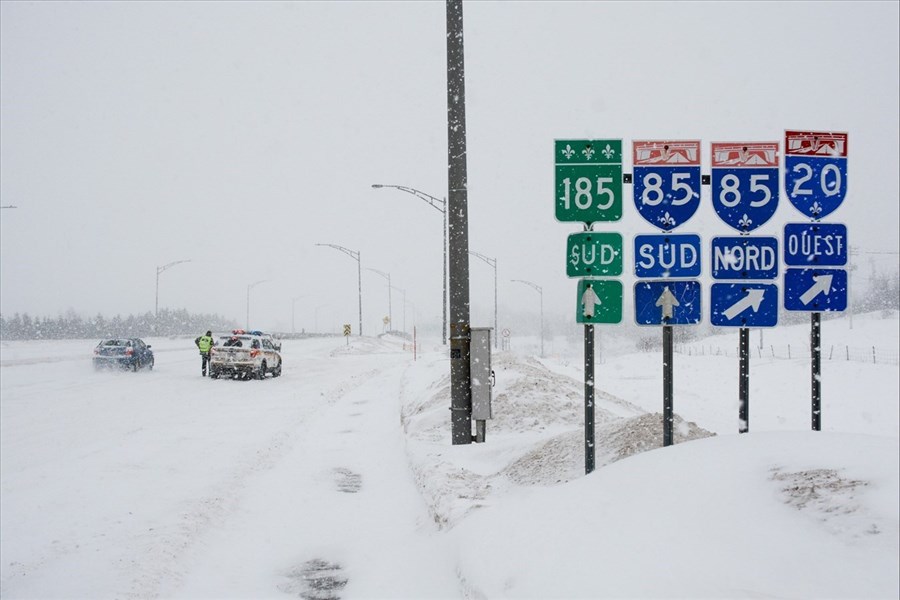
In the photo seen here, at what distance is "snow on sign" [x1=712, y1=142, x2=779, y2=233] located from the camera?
659 cm

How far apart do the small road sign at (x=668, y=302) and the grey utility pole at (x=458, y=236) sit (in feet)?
11.3

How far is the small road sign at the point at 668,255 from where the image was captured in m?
6.52

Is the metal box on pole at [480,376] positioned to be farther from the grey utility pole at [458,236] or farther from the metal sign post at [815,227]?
the metal sign post at [815,227]

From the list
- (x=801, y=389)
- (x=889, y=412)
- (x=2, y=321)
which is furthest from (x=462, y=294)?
(x=2, y=321)

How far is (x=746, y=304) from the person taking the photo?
6.53 metres

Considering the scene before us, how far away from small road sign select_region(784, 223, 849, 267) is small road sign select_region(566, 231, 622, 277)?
1621mm

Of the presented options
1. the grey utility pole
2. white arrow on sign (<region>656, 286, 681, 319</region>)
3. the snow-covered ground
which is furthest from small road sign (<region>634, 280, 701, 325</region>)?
the grey utility pole

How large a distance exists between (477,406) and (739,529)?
6.05 meters

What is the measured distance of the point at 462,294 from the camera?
9711mm

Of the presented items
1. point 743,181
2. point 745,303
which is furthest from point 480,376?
point 743,181

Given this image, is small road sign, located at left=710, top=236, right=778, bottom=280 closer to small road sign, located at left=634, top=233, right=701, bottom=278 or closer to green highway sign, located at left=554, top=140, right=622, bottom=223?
small road sign, located at left=634, top=233, right=701, bottom=278

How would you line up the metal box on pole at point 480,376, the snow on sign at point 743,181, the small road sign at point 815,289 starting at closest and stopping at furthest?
the small road sign at point 815,289, the snow on sign at point 743,181, the metal box on pole at point 480,376

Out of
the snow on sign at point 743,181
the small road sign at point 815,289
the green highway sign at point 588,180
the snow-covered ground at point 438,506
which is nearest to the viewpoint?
the snow-covered ground at point 438,506

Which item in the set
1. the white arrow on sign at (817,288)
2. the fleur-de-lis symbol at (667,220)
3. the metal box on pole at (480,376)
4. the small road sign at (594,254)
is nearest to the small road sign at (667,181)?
the fleur-de-lis symbol at (667,220)
